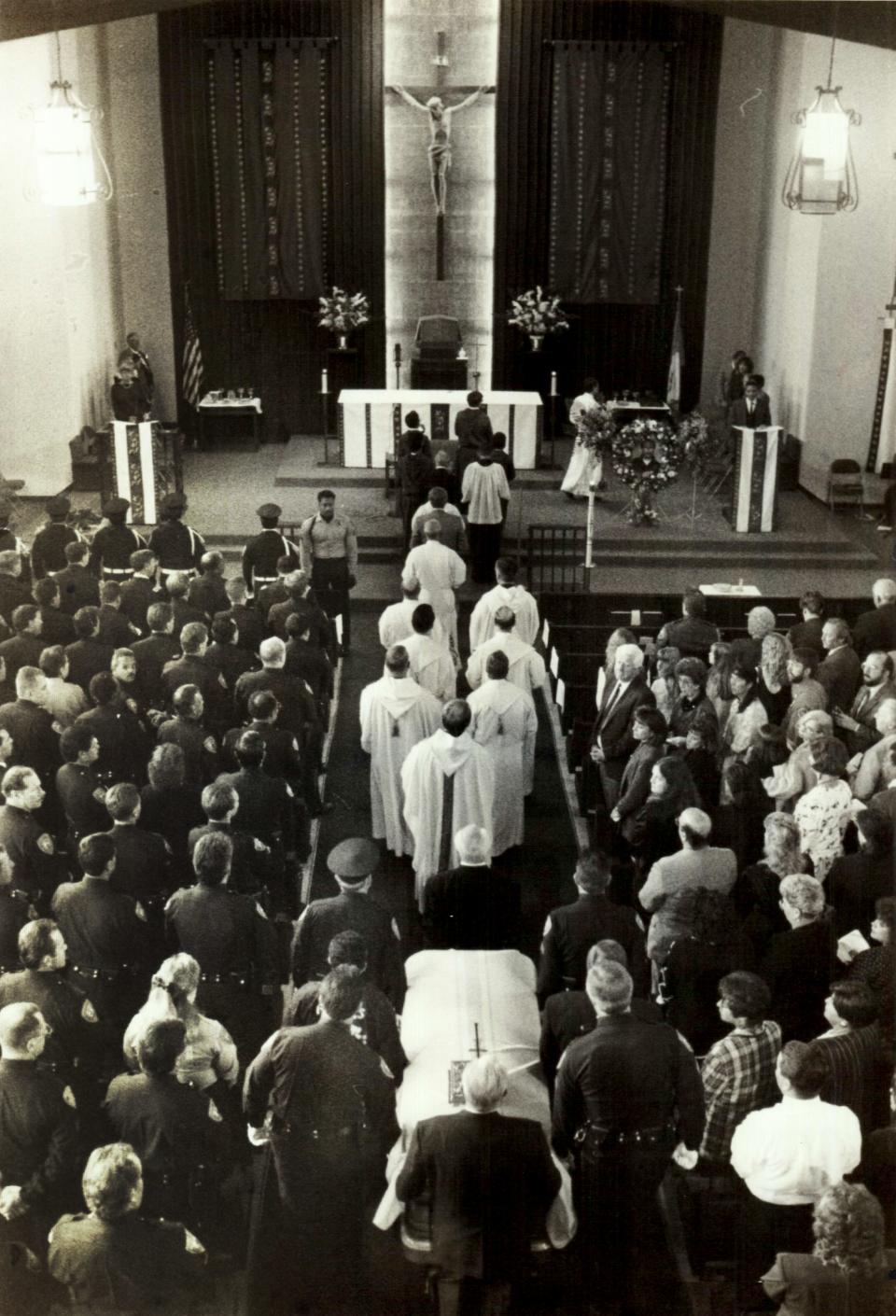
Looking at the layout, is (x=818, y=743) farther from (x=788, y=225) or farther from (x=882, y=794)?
(x=788, y=225)

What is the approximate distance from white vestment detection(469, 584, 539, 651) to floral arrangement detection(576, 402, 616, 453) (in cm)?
412

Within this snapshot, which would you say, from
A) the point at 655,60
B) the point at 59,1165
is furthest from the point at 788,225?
the point at 59,1165

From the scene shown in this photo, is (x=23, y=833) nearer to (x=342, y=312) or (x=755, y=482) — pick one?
(x=755, y=482)

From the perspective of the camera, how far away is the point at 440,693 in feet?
31.1

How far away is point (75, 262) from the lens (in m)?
16.5

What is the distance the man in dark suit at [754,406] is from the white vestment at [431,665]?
6.31 m

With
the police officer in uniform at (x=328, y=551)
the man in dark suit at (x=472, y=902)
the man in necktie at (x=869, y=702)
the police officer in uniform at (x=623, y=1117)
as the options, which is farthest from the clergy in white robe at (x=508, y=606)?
the police officer in uniform at (x=623, y=1117)

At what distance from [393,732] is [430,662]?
905mm

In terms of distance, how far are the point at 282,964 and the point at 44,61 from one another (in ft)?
39.1

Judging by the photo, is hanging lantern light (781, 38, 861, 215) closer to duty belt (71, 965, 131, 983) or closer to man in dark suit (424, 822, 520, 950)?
man in dark suit (424, 822, 520, 950)

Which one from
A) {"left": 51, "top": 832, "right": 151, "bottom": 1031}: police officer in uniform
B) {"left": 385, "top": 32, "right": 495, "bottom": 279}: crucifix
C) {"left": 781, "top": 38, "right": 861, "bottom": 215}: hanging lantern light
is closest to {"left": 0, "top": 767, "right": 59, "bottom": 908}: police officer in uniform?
{"left": 51, "top": 832, "right": 151, "bottom": 1031}: police officer in uniform

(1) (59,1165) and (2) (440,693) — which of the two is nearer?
(1) (59,1165)

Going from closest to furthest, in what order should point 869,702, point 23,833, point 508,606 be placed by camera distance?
1. point 23,833
2. point 869,702
3. point 508,606

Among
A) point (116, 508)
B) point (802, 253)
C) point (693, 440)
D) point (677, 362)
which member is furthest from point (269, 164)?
point (116, 508)
